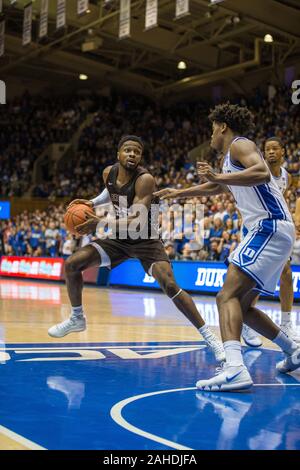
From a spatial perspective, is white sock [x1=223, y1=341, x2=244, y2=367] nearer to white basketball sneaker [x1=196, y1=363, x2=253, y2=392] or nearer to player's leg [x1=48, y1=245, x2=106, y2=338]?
white basketball sneaker [x1=196, y1=363, x2=253, y2=392]

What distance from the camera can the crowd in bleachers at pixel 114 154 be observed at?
17.5 m

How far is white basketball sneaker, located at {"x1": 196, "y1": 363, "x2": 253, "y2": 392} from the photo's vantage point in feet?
15.8

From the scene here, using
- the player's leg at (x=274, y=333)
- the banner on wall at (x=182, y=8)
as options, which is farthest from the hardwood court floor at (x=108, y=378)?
the banner on wall at (x=182, y=8)

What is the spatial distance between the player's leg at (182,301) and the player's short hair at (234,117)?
1.63 m

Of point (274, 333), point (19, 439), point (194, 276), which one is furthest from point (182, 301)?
point (194, 276)

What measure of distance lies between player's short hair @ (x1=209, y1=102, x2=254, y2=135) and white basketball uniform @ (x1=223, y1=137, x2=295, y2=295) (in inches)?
7.9

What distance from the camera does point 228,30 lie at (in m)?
27.3

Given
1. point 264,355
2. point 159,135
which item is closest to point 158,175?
point 159,135

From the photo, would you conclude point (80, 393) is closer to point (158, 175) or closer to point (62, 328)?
point (62, 328)

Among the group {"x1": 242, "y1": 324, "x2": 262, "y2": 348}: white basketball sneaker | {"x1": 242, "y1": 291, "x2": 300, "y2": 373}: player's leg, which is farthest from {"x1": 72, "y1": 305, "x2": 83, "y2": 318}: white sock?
{"x1": 242, "y1": 324, "x2": 262, "y2": 348}: white basketball sneaker

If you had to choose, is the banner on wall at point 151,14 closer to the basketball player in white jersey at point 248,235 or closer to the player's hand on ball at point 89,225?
the player's hand on ball at point 89,225

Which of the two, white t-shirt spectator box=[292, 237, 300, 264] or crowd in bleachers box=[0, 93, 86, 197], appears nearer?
white t-shirt spectator box=[292, 237, 300, 264]

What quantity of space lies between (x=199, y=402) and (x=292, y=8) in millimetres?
21778

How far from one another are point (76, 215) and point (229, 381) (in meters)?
2.43
